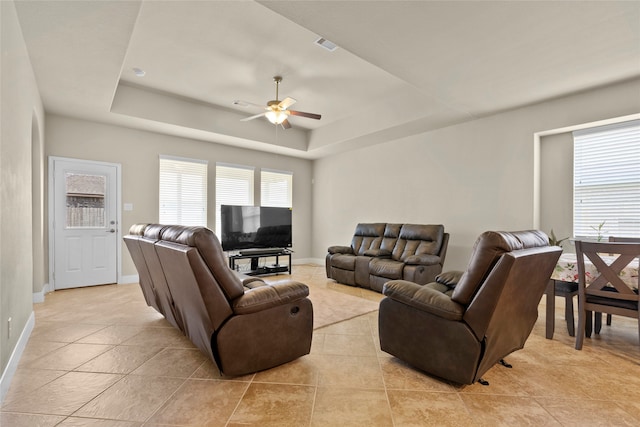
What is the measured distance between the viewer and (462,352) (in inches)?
71.9

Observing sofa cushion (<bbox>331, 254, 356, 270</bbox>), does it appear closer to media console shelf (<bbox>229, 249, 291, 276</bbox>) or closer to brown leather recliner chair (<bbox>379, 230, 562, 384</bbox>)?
media console shelf (<bbox>229, 249, 291, 276</bbox>)

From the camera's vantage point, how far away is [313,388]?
1.95 meters

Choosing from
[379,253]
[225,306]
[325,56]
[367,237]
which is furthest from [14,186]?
[367,237]

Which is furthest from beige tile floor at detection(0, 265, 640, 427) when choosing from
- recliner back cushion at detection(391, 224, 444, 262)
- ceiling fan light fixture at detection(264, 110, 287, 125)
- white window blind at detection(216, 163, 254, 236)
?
white window blind at detection(216, 163, 254, 236)

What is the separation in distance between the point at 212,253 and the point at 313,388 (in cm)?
107

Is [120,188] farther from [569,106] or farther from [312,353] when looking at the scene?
[569,106]

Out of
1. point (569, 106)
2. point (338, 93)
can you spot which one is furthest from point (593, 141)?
point (338, 93)

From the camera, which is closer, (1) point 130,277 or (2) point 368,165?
(1) point 130,277

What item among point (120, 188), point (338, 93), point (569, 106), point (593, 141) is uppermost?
point (338, 93)

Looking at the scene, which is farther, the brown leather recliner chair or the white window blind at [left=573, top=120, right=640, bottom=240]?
the white window blind at [left=573, top=120, right=640, bottom=240]

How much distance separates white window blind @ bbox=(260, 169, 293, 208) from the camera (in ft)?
22.5

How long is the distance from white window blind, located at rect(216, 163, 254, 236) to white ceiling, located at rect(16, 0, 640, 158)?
1.06 meters

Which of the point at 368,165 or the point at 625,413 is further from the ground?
the point at 368,165

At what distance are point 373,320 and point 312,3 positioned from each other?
9.73 ft
